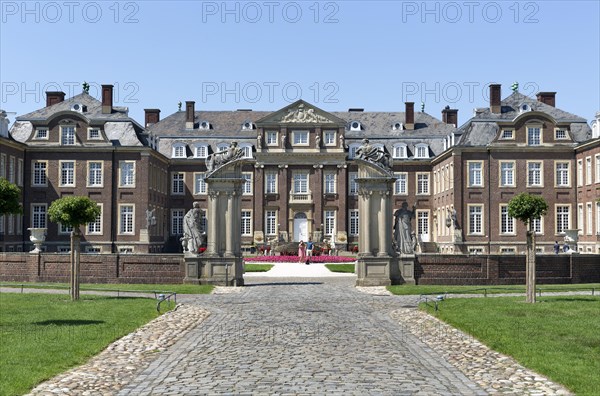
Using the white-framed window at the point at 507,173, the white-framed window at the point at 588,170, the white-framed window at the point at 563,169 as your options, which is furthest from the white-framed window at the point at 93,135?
the white-framed window at the point at 588,170

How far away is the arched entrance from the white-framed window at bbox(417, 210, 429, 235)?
26.0ft

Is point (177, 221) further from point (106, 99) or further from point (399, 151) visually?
point (399, 151)

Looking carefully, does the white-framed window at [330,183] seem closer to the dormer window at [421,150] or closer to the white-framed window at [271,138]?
the white-framed window at [271,138]

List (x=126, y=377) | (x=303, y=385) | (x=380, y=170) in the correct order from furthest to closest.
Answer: (x=380, y=170) < (x=126, y=377) < (x=303, y=385)

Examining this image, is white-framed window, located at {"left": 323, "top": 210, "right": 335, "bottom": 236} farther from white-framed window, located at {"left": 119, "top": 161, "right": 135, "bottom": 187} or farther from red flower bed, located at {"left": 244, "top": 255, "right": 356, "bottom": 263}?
white-framed window, located at {"left": 119, "top": 161, "right": 135, "bottom": 187}

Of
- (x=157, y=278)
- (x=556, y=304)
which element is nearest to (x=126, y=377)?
(x=556, y=304)

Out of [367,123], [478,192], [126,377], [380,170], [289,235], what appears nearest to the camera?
[126,377]

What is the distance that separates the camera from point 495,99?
47.7 m

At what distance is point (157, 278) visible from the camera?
23625mm

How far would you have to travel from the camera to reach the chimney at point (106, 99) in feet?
156

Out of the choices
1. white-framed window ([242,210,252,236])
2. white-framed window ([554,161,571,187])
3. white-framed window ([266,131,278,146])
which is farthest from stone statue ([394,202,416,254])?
white-framed window ([242,210,252,236])

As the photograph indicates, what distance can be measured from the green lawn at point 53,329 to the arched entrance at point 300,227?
3565 cm

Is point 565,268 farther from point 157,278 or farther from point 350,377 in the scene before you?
point 350,377

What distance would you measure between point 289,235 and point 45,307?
37.7m
